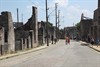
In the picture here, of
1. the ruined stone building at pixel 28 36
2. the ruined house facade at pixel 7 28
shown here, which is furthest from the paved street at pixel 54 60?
the ruined stone building at pixel 28 36

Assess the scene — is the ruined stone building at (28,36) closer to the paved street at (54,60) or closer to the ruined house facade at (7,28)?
the ruined house facade at (7,28)

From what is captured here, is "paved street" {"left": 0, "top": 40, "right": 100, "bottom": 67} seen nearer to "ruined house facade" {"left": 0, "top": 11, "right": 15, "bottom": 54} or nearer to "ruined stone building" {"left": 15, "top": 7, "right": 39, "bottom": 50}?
"ruined house facade" {"left": 0, "top": 11, "right": 15, "bottom": 54}

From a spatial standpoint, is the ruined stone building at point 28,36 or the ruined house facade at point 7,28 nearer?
the ruined house facade at point 7,28

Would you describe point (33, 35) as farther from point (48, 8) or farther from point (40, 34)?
point (40, 34)

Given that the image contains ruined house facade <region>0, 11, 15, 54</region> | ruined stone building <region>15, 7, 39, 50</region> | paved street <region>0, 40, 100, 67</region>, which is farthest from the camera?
ruined stone building <region>15, 7, 39, 50</region>

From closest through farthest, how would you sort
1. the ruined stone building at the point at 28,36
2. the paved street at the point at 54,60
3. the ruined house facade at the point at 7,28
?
the paved street at the point at 54,60, the ruined house facade at the point at 7,28, the ruined stone building at the point at 28,36

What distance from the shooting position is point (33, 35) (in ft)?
210

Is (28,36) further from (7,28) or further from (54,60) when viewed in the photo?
(54,60)

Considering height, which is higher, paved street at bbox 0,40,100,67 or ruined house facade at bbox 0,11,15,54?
ruined house facade at bbox 0,11,15,54

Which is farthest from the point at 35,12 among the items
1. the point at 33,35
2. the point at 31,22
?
the point at 33,35

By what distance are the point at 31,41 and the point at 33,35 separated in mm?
4230

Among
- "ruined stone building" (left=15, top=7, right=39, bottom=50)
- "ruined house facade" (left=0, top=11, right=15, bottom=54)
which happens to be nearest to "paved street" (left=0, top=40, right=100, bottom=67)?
"ruined house facade" (left=0, top=11, right=15, bottom=54)

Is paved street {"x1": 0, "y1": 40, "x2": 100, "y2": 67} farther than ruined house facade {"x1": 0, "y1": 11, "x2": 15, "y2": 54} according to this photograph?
No

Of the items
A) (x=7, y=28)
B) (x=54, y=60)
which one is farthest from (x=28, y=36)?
(x=54, y=60)
